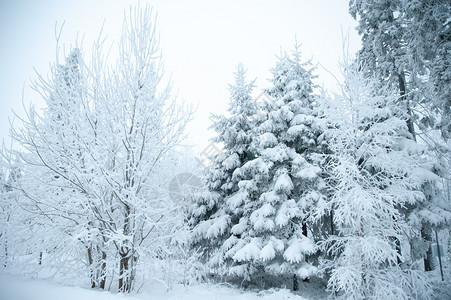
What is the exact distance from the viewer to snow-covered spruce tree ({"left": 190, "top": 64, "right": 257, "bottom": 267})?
13484mm

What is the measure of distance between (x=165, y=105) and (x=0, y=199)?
19.8ft

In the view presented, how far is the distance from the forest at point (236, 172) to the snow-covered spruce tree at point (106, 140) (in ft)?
0.17

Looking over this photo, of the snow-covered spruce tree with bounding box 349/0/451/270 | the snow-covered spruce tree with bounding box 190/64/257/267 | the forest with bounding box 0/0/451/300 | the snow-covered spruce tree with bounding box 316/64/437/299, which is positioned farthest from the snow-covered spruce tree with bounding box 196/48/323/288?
the snow-covered spruce tree with bounding box 349/0/451/270

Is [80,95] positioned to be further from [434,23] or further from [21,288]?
[434,23]

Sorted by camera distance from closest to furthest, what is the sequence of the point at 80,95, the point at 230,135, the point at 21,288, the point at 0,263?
the point at 21,288 < the point at 80,95 < the point at 0,263 < the point at 230,135

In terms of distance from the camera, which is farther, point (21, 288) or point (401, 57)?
point (401, 57)

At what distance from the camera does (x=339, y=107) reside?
8625mm

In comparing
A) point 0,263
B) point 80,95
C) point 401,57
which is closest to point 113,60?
point 80,95

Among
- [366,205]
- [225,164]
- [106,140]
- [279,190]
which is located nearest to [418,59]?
[366,205]

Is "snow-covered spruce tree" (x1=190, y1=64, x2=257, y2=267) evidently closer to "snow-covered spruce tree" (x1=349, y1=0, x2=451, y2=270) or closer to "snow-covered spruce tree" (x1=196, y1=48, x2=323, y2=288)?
"snow-covered spruce tree" (x1=196, y1=48, x2=323, y2=288)

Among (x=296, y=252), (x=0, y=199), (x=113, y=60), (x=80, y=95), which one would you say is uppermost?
(x=113, y=60)

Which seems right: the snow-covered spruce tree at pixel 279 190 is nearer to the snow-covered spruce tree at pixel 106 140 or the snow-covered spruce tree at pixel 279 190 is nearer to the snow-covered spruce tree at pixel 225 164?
the snow-covered spruce tree at pixel 225 164

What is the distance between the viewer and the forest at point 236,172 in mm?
6246

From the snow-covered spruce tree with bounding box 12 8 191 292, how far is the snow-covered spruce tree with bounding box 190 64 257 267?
21.9 ft
